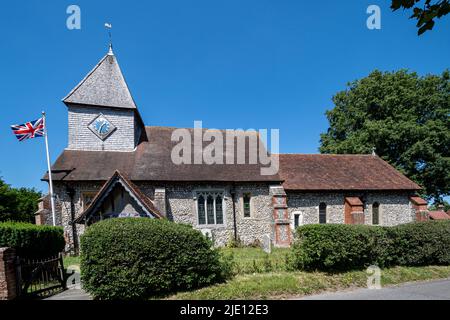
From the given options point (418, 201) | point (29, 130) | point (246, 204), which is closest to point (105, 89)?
point (29, 130)

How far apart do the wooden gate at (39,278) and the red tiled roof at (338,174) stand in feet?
47.4

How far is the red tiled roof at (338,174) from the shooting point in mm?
20428

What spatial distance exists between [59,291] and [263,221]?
12.7m

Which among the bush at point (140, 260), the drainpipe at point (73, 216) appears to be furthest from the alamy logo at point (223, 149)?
the bush at point (140, 260)

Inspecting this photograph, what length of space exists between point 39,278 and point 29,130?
419 inches

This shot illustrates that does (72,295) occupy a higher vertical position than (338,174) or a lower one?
lower

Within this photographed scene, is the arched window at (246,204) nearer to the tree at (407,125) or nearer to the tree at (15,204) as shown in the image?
the tree at (407,125)

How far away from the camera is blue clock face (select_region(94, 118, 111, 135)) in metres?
18.8

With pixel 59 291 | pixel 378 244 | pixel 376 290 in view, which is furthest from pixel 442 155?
pixel 59 291

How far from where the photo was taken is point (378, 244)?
10141 millimetres

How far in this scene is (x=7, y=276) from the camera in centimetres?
712

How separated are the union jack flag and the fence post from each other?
11.1 meters

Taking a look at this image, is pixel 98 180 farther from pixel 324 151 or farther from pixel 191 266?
pixel 324 151

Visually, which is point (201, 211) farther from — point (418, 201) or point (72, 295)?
point (418, 201)
